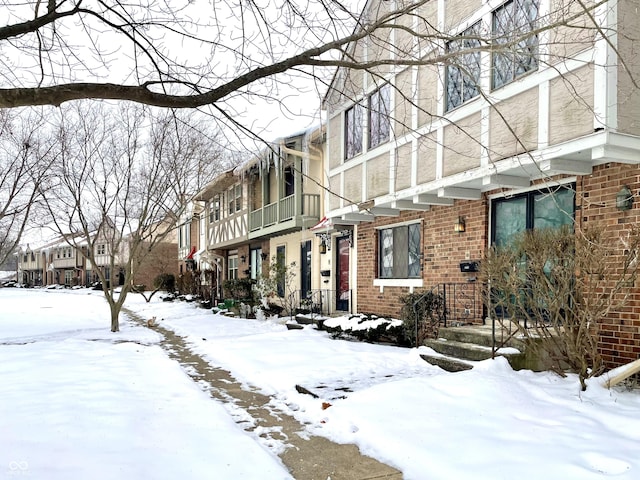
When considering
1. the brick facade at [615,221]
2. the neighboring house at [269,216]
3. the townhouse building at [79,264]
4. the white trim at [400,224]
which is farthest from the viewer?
the townhouse building at [79,264]

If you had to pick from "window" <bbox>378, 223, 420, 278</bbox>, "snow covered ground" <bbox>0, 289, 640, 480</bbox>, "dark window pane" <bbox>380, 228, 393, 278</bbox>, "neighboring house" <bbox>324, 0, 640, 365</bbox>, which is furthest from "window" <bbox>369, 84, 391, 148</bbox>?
"snow covered ground" <bbox>0, 289, 640, 480</bbox>

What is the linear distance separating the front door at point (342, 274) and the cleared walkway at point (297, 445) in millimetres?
6063

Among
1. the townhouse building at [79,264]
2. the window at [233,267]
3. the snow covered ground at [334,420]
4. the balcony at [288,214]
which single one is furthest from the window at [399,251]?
the townhouse building at [79,264]

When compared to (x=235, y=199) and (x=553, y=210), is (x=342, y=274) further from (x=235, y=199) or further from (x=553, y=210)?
(x=235, y=199)

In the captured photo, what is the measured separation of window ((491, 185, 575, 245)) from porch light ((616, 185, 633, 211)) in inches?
26.2

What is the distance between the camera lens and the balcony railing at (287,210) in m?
13.6

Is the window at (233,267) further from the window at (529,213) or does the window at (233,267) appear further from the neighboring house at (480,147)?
the window at (529,213)

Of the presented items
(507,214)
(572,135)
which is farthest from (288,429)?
(507,214)

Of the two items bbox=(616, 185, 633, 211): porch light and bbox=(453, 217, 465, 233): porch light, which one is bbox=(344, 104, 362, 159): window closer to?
bbox=(453, 217, 465, 233): porch light

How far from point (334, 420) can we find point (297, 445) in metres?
0.63

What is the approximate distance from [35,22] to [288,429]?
12.4ft

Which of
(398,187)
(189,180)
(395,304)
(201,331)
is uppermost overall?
(189,180)

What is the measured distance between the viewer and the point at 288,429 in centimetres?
442

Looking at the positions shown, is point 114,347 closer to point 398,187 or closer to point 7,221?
point 398,187
